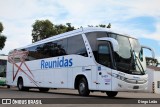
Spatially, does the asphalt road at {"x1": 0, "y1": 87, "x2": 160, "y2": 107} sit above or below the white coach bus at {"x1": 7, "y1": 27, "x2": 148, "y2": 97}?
below

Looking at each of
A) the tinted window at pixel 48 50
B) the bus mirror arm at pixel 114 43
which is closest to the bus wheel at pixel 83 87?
the tinted window at pixel 48 50

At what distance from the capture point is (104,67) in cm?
1641

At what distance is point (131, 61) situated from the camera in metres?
16.4

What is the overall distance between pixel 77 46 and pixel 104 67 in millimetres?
→ 2645

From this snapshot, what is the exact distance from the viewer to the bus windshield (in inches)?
631

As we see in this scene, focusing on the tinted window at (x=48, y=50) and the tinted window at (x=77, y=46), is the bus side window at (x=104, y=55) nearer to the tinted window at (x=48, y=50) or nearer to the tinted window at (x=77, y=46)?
the tinted window at (x=77, y=46)

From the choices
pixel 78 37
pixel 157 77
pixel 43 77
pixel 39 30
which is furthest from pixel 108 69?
pixel 39 30

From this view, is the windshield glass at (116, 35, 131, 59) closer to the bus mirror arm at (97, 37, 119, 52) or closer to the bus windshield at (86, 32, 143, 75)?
the bus windshield at (86, 32, 143, 75)

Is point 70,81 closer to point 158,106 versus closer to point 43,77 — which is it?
point 43,77

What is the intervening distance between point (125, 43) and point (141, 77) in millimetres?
1861

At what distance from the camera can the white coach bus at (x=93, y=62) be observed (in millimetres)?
16000

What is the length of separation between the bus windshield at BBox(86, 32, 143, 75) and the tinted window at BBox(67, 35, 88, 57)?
0.68 m

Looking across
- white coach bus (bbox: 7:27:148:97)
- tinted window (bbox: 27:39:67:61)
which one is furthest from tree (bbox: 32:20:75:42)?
white coach bus (bbox: 7:27:148:97)

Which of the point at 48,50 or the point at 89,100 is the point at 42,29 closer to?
the point at 48,50
